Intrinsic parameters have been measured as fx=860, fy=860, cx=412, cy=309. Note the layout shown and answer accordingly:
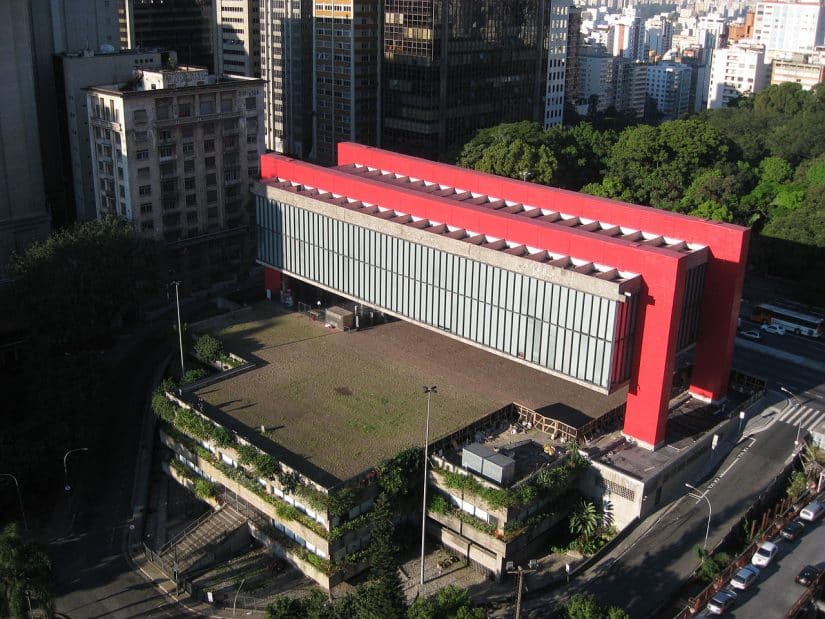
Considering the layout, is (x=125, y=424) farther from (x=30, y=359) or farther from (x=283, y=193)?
(x=283, y=193)

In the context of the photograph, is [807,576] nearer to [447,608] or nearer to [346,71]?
[447,608]

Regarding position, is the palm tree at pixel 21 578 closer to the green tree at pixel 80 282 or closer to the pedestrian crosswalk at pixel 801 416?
the green tree at pixel 80 282

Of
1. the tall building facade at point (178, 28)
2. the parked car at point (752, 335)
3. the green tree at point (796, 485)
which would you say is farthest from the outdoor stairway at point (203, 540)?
the tall building facade at point (178, 28)

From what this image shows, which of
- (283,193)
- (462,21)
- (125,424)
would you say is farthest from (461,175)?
(462,21)

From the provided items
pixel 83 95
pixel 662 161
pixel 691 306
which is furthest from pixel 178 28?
pixel 691 306

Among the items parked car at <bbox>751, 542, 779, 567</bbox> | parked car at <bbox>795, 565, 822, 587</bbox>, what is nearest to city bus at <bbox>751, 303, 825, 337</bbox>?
parked car at <bbox>751, 542, 779, 567</bbox>

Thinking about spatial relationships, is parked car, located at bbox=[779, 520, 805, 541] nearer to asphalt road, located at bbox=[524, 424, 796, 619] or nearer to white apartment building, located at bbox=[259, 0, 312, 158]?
asphalt road, located at bbox=[524, 424, 796, 619]
